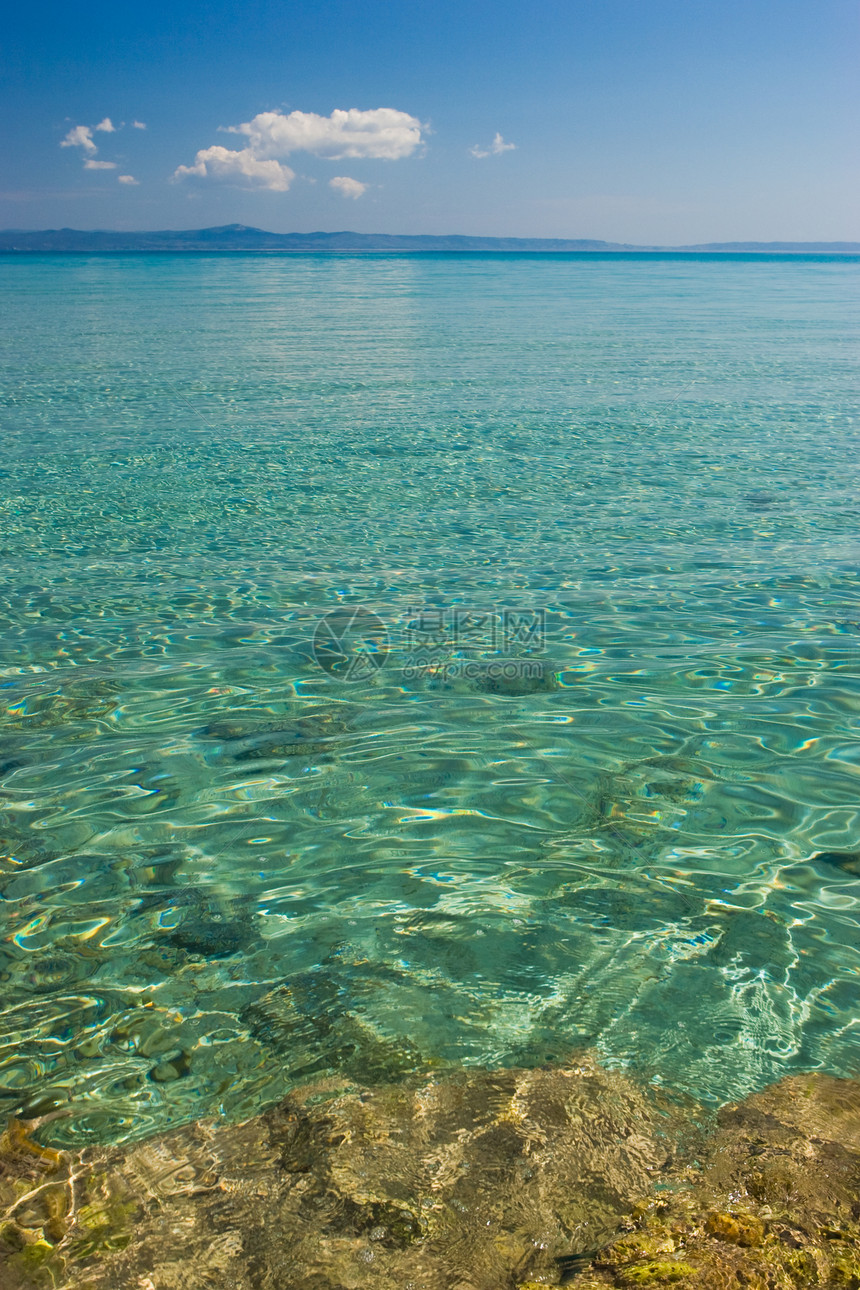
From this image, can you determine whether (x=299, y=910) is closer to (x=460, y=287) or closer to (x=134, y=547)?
(x=134, y=547)

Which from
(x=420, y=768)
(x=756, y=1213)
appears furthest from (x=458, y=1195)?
(x=420, y=768)

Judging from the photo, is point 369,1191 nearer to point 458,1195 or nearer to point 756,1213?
point 458,1195

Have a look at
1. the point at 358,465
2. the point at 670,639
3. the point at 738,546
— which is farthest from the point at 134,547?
the point at 738,546

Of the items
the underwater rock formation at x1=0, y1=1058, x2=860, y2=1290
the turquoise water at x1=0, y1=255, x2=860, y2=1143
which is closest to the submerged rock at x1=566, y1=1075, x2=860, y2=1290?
the underwater rock formation at x1=0, y1=1058, x2=860, y2=1290

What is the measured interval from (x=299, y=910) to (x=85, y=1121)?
120 centimetres

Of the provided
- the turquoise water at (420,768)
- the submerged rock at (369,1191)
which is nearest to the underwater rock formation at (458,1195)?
the submerged rock at (369,1191)

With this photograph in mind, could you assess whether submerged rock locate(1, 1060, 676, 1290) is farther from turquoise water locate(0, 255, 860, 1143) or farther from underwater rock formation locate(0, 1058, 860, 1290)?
turquoise water locate(0, 255, 860, 1143)

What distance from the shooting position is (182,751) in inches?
196

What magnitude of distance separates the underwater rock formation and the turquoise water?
0.17 meters

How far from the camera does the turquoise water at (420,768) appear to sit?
2.91 m

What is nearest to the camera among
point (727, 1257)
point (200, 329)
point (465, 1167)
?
point (727, 1257)

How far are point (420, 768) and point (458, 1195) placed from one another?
2.66 m

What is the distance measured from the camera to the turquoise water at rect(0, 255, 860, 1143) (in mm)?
2914

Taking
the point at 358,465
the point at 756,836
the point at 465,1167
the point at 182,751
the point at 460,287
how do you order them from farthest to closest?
1. the point at 460,287
2. the point at 358,465
3. the point at 182,751
4. the point at 756,836
5. the point at 465,1167
